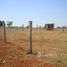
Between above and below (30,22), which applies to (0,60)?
below

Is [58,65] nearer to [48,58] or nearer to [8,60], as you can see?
[48,58]

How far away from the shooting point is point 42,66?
25.0 feet

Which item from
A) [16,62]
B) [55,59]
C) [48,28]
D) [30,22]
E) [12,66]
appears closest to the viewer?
[12,66]

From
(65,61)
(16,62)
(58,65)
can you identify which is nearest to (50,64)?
(58,65)

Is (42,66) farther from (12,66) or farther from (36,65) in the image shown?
(12,66)

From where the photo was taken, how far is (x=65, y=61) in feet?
28.2

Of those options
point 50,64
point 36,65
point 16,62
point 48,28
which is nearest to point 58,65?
point 50,64

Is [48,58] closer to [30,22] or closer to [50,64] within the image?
[50,64]

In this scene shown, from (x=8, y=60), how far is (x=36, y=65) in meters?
1.50

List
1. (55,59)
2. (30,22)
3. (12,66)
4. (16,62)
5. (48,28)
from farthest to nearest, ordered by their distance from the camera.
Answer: (48,28), (30,22), (55,59), (16,62), (12,66)

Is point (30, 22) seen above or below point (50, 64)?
above

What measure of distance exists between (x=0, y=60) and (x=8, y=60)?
1.25 ft

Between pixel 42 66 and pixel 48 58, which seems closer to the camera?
pixel 42 66

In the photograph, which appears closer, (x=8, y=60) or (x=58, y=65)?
(x=58, y=65)
